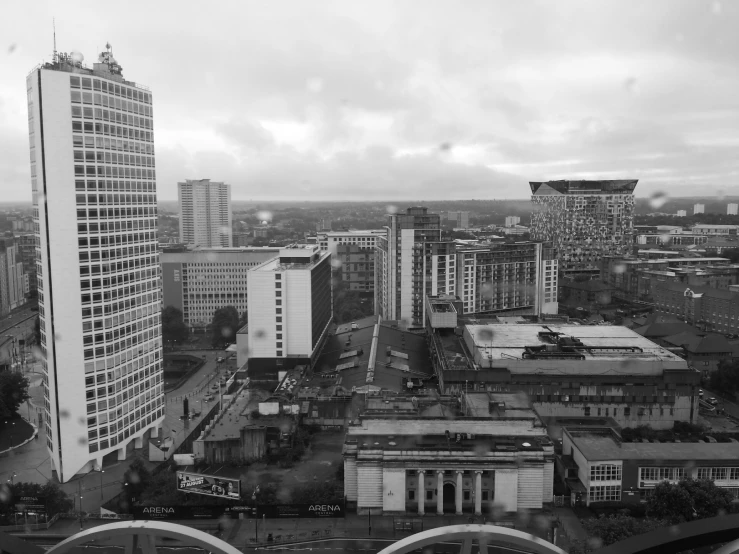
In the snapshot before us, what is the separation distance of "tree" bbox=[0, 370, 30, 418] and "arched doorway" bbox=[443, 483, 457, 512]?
10.5m

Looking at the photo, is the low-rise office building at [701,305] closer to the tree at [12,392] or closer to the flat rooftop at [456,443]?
the flat rooftop at [456,443]

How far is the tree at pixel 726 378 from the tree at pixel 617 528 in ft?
31.3

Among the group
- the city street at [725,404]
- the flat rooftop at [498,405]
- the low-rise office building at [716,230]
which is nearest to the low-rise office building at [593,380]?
the flat rooftop at [498,405]

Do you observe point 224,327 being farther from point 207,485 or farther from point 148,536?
point 148,536

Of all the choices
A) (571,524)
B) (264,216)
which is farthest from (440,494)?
(264,216)

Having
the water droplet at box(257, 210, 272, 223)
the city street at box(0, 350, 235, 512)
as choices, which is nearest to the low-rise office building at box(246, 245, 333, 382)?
the city street at box(0, 350, 235, 512)

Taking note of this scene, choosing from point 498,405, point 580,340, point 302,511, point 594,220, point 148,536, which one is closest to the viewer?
point 148,536

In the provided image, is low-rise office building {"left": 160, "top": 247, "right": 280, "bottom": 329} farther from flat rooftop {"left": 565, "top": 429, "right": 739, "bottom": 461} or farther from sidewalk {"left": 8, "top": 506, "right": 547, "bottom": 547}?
flat rooftop {"left": 565, "top": 429, "right": 739, "bottom": 461}

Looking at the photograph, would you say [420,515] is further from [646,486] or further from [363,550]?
[646,486]

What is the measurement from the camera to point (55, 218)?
11.7m

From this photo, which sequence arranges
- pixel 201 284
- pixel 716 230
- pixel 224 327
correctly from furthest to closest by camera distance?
pixel 716 230 < pixel 201 284 < pixel 224 327

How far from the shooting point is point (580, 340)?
1683 cm

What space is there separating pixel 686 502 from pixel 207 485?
721 centimetres

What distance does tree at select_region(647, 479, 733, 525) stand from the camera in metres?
9.56
